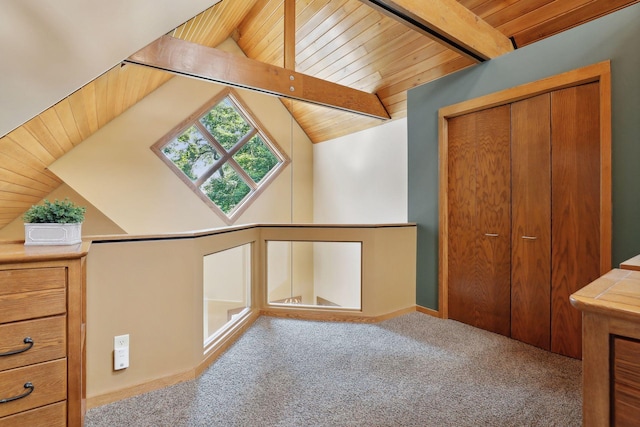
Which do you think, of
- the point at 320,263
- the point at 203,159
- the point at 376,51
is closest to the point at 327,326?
the point at 320,263

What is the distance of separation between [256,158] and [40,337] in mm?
4238

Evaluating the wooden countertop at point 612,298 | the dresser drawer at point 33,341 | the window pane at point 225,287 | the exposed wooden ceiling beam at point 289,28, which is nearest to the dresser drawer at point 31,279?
the dresser drawer at point 33,341

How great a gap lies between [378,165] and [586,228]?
→ 261 centimetres

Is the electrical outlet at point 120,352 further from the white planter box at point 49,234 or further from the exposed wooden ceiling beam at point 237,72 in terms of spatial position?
the exposed wooden ceiling beam at point 237,72

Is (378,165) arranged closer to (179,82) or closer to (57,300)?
(179,82)

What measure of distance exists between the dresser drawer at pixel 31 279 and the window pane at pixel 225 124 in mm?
3876

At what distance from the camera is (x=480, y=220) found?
273 centimetres

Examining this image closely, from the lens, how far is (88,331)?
1656 millimetres

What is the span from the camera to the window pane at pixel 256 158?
5113mm

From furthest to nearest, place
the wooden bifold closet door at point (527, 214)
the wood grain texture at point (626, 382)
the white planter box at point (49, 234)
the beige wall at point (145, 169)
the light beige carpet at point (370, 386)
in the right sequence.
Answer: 1. the beige wall at point (145, 169)
2. the wooden bifold closet door at point (527, 214)
3. the light beige carpet at point (370, 386)
4. the white planter box at point (49, 234)
5. the wood grain texture at point (626, 382)

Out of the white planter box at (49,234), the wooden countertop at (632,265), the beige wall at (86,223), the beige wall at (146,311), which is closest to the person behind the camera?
the wooden countertop at (632,265)

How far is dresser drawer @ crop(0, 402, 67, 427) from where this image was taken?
3.93 feet

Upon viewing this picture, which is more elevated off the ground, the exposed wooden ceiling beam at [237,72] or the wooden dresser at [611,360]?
the exposed wooden ceiling beam at [237,72]

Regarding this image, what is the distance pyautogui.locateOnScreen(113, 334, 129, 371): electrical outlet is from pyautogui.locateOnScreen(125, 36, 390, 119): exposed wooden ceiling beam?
1941 millimetres
